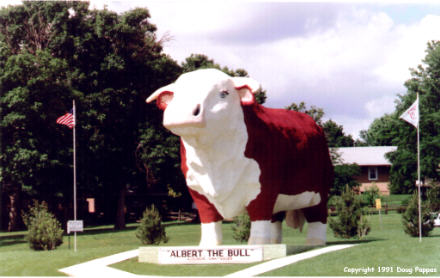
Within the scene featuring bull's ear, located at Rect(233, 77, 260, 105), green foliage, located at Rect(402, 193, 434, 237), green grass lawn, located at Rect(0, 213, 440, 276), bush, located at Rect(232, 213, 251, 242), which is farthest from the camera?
green foliage, located at Rect(402, 193, 434, 237)

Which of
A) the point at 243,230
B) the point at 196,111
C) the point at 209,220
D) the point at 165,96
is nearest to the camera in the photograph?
the point at 196,111

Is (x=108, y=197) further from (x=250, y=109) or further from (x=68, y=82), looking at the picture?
(x=250, y=109)

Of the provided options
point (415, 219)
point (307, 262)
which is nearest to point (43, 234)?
point (307, 262)

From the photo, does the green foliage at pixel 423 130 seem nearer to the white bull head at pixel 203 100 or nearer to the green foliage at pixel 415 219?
the green foliage at pixel 415 219

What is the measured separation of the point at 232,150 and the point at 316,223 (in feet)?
12.1

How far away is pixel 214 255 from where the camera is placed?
44.8 ft

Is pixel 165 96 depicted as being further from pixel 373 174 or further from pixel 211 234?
pixel 373 174

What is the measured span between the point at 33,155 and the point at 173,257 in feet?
52.8

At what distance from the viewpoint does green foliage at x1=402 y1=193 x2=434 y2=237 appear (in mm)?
21547

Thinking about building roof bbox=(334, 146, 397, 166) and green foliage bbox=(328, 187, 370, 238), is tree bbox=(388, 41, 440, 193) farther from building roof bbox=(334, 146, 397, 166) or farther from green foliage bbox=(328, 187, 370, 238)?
green foliage bbox=(328, 187, 370, 238)

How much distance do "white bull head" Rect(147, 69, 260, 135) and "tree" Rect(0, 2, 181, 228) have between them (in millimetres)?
16558

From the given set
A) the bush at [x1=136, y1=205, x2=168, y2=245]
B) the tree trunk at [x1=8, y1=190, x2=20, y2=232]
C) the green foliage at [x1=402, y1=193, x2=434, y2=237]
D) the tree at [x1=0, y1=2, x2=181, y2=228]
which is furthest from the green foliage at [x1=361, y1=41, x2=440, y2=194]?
the bush at [x1=136, y1=205, x2=168, y2=245]

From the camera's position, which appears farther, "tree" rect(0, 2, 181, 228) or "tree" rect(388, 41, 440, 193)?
"tree" rect(388, 41, 440, 193)

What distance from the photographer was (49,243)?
68.3 ft
